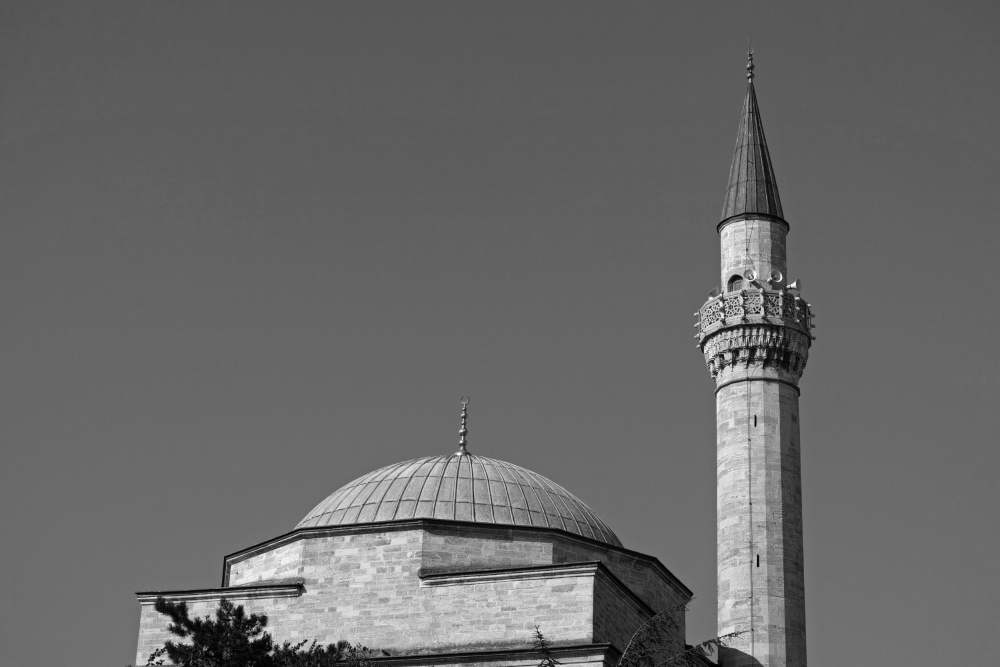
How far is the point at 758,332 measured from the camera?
62.2 feet

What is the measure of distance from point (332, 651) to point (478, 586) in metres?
2.67

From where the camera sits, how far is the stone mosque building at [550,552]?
16.3 m

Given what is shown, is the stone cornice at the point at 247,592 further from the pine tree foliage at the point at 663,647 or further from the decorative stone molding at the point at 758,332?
the decorative stone molding at the point at 758,332

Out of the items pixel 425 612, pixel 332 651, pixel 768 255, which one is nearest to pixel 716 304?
pixel 768 255

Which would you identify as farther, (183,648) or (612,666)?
(612,666)

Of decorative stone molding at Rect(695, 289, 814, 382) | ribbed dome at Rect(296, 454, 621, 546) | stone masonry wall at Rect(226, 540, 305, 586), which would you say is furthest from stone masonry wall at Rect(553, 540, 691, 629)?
stone masonry wall at Rect(226, 540, 305, 586)

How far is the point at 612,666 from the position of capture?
51.1 feet

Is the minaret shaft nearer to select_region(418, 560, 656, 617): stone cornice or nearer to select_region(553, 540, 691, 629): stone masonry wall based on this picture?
select_region(553, 540, 691, 629): stone masonry wall

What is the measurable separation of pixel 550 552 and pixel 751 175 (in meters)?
5.55

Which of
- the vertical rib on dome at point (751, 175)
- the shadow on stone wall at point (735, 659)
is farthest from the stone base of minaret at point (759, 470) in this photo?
the vertical rib on dome at point (751, 175)

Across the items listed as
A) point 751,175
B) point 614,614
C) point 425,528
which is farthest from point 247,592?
point 751,175

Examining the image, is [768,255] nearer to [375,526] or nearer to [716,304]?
[716,304]

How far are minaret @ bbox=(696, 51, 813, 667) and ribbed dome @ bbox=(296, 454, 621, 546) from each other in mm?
1651

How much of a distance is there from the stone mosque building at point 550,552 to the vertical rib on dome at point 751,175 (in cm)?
3
